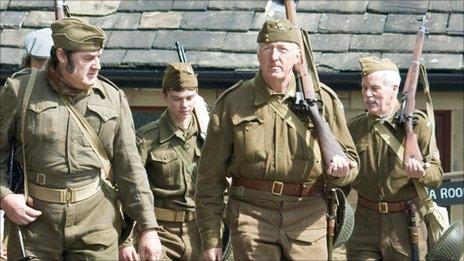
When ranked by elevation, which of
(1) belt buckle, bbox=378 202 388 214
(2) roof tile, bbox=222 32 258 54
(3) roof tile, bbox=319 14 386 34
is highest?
(3) roof tile, bbox=319 14 386 34

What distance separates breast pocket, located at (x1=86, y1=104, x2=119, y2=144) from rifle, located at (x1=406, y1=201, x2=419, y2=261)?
3.22 m

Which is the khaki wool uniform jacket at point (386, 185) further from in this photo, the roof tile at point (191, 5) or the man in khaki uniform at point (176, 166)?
the roof tile at point (191, 5)

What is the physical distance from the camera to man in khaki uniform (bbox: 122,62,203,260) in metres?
13.0

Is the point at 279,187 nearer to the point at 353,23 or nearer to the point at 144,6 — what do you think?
the point at 353,23

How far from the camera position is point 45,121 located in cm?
1021

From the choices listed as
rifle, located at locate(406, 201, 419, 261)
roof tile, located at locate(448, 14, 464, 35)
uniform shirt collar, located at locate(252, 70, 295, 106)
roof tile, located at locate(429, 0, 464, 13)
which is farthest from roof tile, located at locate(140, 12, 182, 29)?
uniform shirt collar, located at locate(252, 70, 295, 106)

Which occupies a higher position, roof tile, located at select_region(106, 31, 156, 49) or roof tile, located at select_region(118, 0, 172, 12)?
roof tile, located at select_region(118, 0, 172, 12)

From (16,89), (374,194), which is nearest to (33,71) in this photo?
(16,89)

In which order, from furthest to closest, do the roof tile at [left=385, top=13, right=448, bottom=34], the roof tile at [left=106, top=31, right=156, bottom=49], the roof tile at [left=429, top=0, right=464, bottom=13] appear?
the roof tile at [left=106, top=31, right=156, bottom=49]
the roof tile at [left=429, top=0, right=464, bottom=13]
the roof tile at [left=385, top=13, right=448, bottom=34]

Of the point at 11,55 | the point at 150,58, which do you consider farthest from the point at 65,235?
the point at 11,55

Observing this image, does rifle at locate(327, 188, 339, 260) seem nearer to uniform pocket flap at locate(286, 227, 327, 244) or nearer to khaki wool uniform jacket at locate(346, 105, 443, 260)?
uniform pocket flap at locate(286, 227, 327, 244)

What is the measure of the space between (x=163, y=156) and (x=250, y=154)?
2363mm

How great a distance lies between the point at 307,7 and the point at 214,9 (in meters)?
0.88

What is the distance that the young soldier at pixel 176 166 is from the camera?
13.0 m
